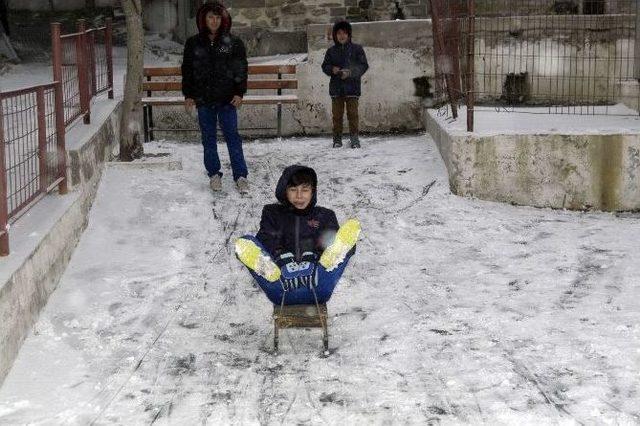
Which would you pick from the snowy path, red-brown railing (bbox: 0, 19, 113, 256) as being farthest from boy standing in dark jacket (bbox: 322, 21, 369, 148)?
red-brown railing (bbox: 0, 19, 113, 256)

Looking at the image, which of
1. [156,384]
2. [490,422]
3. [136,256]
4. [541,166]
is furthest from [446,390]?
[541,166]

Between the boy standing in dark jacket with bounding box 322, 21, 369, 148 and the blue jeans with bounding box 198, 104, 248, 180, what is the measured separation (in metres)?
2.45

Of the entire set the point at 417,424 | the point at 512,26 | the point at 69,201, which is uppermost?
the point at 512,26

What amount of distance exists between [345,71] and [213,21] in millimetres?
2754

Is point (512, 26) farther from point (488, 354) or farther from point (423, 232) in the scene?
point (488, 354)

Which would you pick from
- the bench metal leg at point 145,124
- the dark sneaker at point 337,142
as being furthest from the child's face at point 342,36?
the bench metal leg at point 145,124

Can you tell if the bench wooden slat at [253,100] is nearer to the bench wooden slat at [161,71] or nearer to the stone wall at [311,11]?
the bench wooden slat at [161,71]

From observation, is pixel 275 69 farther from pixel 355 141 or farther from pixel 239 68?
pixel 239 68

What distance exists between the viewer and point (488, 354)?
16.4 feet

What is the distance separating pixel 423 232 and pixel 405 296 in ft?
5.50

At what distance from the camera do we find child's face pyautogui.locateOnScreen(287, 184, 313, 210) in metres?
5.23

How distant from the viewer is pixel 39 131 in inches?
251

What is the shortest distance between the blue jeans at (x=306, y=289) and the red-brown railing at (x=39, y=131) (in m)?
1.55

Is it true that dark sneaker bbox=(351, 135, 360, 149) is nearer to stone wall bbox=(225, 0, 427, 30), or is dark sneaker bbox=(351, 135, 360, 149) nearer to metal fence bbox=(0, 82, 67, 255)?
metal fence bbox=(0, 82, 67, 255)
